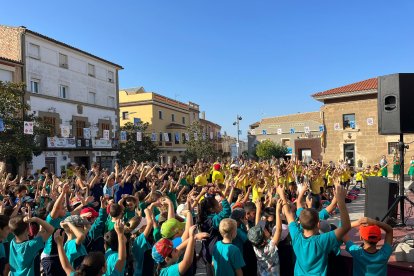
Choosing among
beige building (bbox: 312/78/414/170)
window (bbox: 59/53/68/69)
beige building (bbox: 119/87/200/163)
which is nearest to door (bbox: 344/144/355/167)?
beige building (bbox: 312/78/414/170)

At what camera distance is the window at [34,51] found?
80.1 ft

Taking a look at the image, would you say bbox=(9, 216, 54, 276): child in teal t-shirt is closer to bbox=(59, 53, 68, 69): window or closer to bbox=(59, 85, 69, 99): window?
bbox=(59, 85, 69, 99): window

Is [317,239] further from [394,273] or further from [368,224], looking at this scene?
[394,273]

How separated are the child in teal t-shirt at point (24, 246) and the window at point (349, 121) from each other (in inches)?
1049

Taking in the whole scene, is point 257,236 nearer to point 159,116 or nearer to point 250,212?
point 250,212

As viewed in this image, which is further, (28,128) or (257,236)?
(28,128)

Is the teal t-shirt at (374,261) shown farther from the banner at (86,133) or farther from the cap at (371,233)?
the banner at (86,133)

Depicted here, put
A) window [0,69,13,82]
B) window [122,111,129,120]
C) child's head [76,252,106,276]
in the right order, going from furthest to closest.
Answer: window [122,111,129,120] < window [0,69,13,82] < child's head [76,252,106,276]

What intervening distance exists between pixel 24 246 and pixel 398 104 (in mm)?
6431

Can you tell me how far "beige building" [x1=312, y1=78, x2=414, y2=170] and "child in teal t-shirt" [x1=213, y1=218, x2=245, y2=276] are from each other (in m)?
25.4

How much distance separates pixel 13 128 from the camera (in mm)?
17828

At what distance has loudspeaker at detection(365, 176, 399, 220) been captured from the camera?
254 inches

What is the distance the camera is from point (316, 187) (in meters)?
11.7

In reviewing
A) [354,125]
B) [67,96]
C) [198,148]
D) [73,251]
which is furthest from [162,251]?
[198,148]
